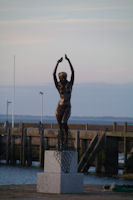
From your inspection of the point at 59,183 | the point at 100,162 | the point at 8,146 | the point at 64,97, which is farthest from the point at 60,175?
the point at 8,146

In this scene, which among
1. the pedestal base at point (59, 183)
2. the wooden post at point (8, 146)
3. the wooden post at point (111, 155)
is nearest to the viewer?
the pedestal base at point (59, 183)

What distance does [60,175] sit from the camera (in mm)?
20172

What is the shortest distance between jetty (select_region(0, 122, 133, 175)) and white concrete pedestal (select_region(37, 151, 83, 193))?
13.8m

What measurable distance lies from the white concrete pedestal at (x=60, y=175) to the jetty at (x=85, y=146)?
1377 centimetres

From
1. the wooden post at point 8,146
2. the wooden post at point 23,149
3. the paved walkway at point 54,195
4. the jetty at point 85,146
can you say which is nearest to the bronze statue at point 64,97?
the paved walkway at point 54,195

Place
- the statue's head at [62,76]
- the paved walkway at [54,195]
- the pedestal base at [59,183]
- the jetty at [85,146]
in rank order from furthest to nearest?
the jetty at [85,146], the statue's head at [62,76], the pedestal base at [59,183], the paved walkway at [54,195]

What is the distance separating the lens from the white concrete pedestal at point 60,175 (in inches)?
797

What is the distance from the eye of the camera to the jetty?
40156 millimetres

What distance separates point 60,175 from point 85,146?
22.6 meters

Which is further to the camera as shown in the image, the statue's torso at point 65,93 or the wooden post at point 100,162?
the wooden post at point 100,162

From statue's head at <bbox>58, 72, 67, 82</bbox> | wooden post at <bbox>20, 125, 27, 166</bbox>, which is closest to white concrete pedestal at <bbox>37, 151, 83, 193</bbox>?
statue's head at <bbox>58, 72, 67, 82</bbox>

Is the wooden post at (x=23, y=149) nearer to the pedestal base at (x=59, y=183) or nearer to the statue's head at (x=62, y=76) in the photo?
the statue's head at (x=62, y=76)

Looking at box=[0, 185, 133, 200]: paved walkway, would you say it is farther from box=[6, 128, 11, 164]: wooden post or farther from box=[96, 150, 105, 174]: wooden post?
box=[6, 128, 11, 164]: wooden post

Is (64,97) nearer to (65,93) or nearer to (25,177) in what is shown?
(65,93)
